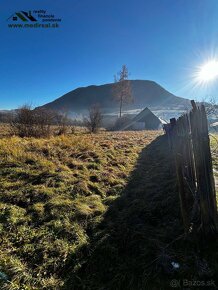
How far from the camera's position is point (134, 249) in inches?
120

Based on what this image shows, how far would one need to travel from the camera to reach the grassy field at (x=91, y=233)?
2527mm

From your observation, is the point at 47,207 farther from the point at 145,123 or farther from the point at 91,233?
the point at 145,123

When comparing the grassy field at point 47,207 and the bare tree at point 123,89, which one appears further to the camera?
the bare tree at point 123,89

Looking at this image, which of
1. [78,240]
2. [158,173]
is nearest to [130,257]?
[78,240]

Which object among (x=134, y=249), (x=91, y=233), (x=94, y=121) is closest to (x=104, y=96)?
(x=94, y=121)

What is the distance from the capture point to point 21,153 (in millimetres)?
6965

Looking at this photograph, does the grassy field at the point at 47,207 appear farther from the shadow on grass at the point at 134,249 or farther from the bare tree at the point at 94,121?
the bare tree at the point at 94,121

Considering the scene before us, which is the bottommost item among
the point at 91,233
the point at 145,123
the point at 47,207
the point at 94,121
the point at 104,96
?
the point at 91,233

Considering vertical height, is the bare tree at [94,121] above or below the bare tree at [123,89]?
below

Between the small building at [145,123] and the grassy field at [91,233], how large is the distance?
105 ft

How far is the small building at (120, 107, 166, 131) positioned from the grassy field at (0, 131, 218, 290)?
3209 cm

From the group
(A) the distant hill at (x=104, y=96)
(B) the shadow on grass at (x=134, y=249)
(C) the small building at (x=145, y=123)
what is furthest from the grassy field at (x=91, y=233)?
(A) the distant hill at (x=104, y=96)

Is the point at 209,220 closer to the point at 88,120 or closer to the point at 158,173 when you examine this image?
the point at 158,173

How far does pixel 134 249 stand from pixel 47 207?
82.1 inches
